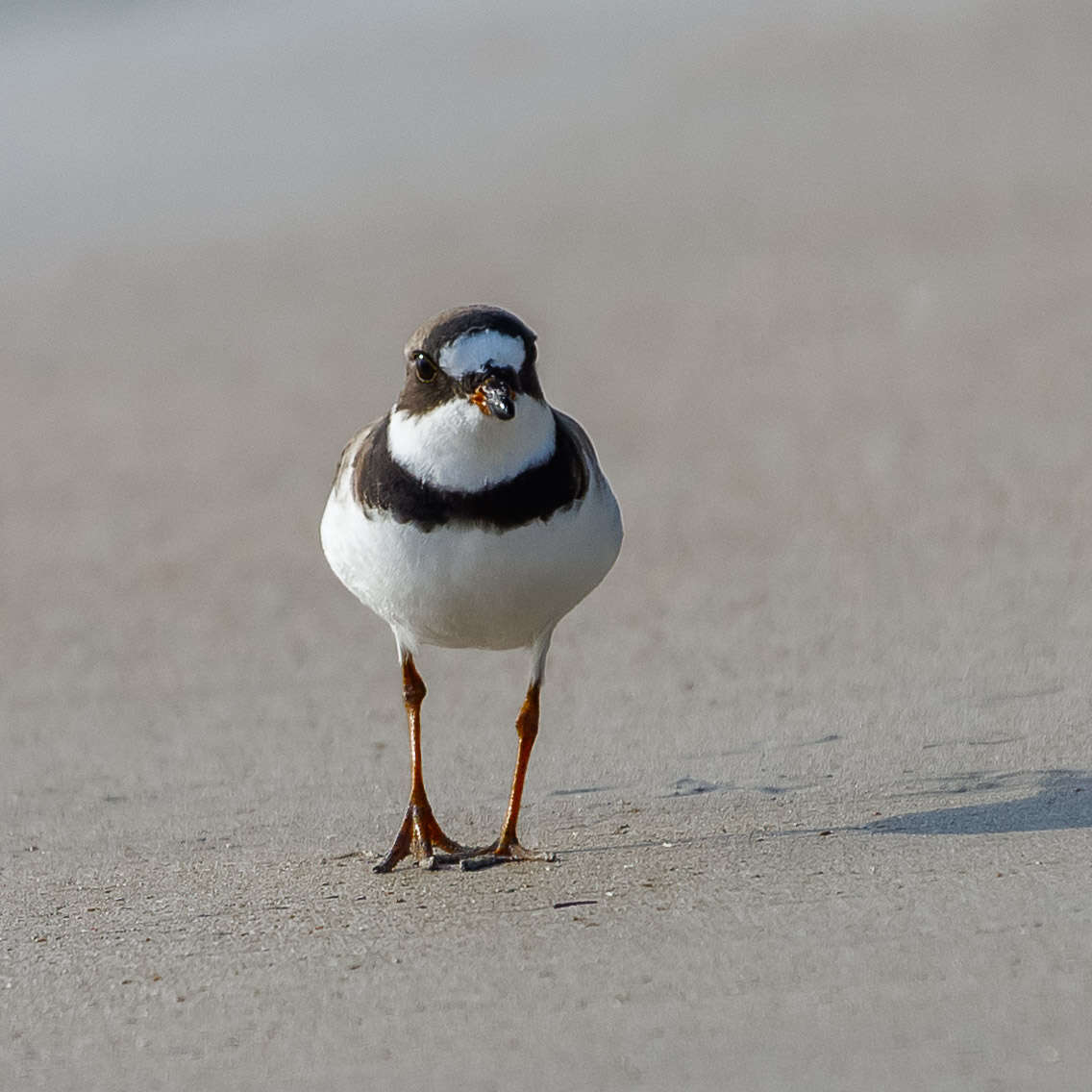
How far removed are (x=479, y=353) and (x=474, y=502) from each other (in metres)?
0.36

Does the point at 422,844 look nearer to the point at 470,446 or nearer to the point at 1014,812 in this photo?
the point at 470,446

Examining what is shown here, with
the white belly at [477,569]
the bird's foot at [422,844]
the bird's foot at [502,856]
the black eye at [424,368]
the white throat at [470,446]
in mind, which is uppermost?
the black eye at [424,368]

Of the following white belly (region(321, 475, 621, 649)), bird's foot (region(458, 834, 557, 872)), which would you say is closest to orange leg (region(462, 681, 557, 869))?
bird's foot (region(458, 834, 557, 872))

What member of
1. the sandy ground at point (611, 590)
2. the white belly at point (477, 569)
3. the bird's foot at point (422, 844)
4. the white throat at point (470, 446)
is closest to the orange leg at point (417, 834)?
the bird's foot at point (422, 844)

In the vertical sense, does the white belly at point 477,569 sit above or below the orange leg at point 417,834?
above

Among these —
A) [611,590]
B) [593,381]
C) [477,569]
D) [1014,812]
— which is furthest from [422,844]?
[593,381]

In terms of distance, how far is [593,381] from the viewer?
34.4 ft

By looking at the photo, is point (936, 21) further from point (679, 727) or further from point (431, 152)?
point (679, 727)

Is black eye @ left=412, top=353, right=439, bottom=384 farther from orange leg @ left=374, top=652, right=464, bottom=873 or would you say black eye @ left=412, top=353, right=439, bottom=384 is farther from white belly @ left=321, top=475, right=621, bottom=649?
orange leg @ left=374, top=652, right=464, bottom=873

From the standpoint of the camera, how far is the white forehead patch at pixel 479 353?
4477 mm

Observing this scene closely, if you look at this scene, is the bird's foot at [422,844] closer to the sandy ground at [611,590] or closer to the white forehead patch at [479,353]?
the sandy ground at [611,590]

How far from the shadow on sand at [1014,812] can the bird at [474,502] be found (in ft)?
3.36

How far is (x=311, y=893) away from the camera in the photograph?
468cm

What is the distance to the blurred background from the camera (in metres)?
6.15
